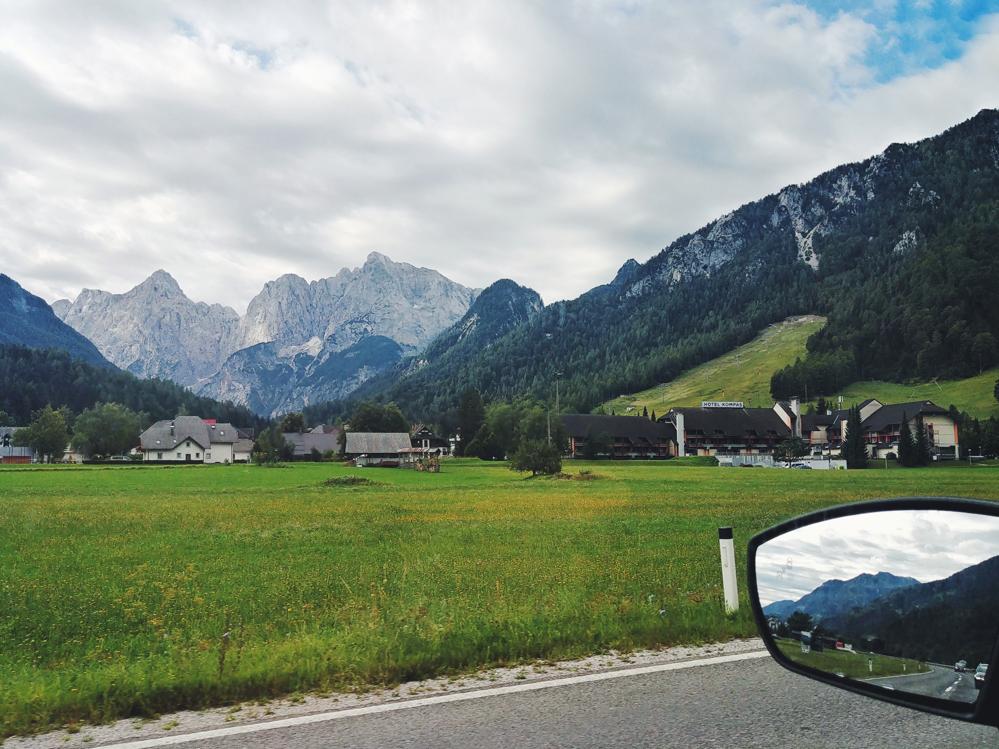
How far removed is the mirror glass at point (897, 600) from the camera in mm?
2535

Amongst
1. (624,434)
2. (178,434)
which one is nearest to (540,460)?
(624,434)

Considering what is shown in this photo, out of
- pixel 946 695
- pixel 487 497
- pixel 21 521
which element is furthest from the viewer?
pixel 487 497

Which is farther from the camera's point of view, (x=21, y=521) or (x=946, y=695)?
(x=21, y=521)

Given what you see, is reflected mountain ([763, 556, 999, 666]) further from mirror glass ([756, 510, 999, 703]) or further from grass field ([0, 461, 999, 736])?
grass field ([0, 461, 999, 736])

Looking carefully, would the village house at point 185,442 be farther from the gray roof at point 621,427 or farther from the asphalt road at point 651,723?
the asphalt road at point 651,723

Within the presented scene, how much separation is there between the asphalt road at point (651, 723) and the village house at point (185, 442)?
548 ft

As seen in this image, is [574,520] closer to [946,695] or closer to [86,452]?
[946,695]

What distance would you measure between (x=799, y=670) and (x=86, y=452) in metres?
164

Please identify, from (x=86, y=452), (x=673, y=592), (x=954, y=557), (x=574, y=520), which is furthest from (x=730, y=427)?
(x=954, y=557)

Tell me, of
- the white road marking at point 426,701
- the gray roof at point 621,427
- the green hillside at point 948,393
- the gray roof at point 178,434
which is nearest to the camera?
the white road marking at point 426,701

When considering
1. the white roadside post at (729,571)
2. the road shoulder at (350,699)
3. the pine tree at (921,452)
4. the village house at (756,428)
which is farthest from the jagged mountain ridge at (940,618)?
the village house at (756,428)

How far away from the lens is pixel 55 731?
6.52 metres

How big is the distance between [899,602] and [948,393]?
7864 inches

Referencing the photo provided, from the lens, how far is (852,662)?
2998 millimetres
